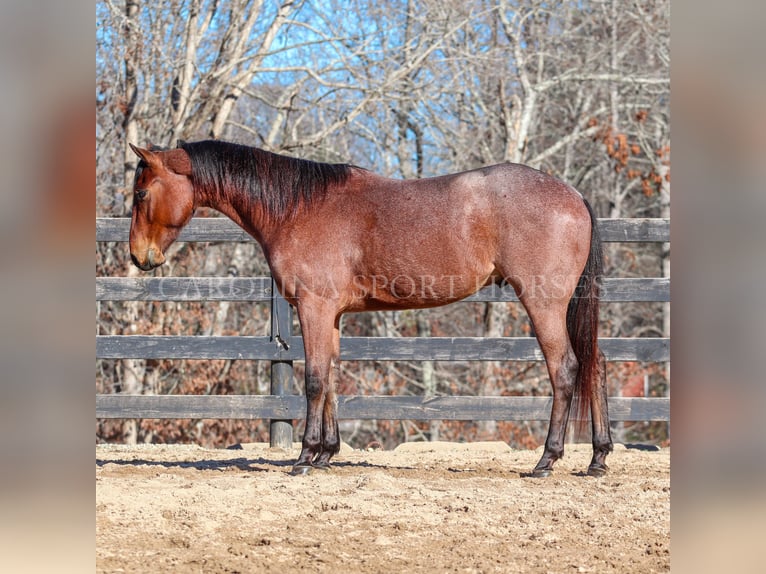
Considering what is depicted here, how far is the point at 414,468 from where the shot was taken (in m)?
5.20

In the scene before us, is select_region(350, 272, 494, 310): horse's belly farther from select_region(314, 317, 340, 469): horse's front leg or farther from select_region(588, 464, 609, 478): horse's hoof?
select_region(588, 464, 609, 478): horse's hoof

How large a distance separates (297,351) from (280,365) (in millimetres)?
205

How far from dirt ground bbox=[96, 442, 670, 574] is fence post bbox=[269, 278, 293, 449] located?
117 centimetres

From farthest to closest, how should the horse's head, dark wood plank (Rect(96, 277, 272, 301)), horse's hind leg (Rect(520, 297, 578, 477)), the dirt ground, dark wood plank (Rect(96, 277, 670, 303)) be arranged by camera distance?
dark wood plank (Rect(96, 277, 272, 301)) < dark wood plank (Rect(96, 277, 670, 303)) < the horse's head < horse's hind leg (Rect(520, 297, 578, 477)) < the dirt ground

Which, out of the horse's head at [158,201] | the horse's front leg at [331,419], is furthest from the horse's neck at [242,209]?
the horse's front leg at [331,419]

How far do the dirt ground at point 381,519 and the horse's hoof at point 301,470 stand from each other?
0.05m

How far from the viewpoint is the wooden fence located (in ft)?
20.6

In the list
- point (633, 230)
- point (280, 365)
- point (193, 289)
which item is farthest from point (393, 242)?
point (633, 230)

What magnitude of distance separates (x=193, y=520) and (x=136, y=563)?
→ 617 mm

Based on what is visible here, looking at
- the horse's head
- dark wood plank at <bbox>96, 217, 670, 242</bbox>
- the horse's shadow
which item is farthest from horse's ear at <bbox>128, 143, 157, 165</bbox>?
the horse's shadow

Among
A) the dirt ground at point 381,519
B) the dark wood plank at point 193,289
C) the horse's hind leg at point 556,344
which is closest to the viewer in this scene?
the dirt ground at point 381,519

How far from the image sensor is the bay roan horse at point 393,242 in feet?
15.3

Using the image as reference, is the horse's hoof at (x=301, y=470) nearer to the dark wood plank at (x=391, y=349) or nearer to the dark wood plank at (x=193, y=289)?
the dark wood plank at (x=391, y=349)

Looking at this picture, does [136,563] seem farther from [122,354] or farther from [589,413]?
[122,354]
